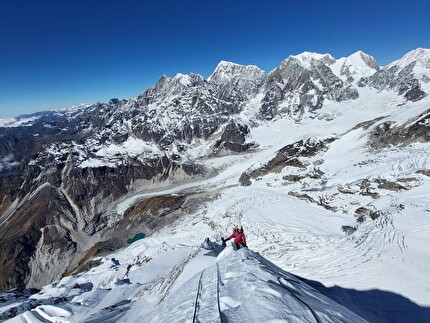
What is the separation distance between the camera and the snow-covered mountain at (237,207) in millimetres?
12547

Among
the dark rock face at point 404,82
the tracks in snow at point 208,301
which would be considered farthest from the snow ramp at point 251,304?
the dark rock face at point 404,82

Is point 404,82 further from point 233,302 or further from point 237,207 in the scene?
point 233,302

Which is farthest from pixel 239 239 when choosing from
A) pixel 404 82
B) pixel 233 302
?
pixel 404 82

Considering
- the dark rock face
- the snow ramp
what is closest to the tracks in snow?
the snow ramp

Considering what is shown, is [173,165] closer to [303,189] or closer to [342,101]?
[303,189]

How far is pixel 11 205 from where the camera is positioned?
135250mm

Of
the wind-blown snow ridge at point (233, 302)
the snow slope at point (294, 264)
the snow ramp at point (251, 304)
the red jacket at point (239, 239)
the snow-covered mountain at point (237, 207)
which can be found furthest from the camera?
the red jacket at point (239, 239)

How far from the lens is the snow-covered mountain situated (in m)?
12.5

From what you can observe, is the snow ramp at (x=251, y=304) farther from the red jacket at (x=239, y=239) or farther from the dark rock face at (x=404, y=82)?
the dark rock face at (x=404, y=82)

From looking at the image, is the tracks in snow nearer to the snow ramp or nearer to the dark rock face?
the snow ramp

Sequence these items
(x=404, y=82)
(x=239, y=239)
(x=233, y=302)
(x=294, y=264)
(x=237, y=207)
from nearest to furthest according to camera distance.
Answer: (x=233, y=302)
(x=239, y=239)
(x=294, y=264)
(x=237, y=207)
(x=404, y=82)

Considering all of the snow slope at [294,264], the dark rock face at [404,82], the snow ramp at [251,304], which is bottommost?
the snow slope at [294,264]

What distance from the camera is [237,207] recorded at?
50.6 m

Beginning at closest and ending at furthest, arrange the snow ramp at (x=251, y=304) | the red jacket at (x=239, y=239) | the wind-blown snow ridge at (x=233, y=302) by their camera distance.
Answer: the snow ramp at (x=251, y=304), the wind-blown snow ridge at (x=233, y=302), the red jacket at (x=239, y=239)
